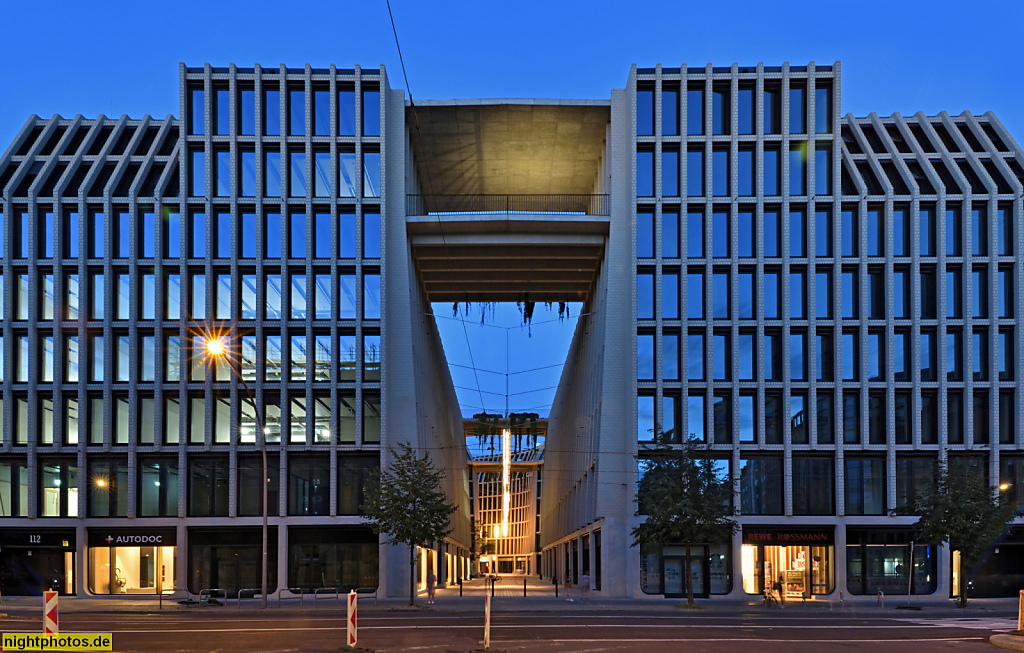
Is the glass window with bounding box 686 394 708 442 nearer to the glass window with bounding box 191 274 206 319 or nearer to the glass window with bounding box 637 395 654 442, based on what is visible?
the glass window with bounding box 637 395 654 442

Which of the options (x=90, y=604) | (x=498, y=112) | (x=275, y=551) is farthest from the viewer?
(x=498, y=112)

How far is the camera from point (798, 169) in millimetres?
47531

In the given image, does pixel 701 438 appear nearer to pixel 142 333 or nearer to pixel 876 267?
pixel 876 267

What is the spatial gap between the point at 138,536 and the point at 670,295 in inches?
1112

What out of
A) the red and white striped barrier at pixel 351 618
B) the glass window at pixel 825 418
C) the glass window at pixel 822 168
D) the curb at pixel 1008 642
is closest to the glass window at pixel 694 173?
the glass window at pixel 822 168

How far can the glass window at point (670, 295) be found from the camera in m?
46.9

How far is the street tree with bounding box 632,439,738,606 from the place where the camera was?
128ft

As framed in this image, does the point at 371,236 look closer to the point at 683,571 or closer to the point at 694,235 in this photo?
the point at 694,235

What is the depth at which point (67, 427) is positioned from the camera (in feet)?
154

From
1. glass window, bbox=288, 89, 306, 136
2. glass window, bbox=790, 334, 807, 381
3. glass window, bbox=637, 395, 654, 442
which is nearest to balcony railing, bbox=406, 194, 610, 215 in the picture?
glass window, bbox=288, 89, 306, 136

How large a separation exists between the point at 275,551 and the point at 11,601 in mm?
11339

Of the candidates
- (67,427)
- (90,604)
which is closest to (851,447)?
(90,604)

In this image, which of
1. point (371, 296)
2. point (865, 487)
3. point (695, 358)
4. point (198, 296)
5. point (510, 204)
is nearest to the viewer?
point (865, 487)

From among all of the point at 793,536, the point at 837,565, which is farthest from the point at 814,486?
the point at 837,565
